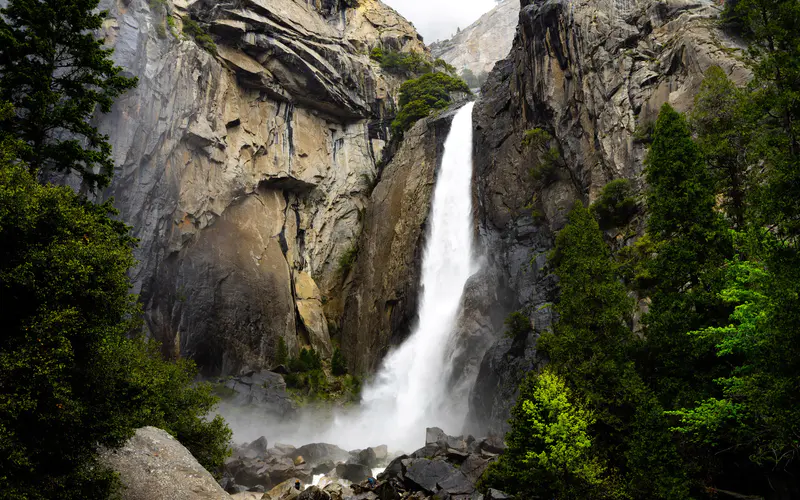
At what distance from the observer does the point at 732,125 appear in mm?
20078

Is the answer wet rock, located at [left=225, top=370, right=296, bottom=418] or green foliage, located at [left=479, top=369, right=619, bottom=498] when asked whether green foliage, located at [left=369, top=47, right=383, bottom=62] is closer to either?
wet rock, located at [left=225, top=370, right=296, bottom=418]

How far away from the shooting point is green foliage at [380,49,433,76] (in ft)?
198

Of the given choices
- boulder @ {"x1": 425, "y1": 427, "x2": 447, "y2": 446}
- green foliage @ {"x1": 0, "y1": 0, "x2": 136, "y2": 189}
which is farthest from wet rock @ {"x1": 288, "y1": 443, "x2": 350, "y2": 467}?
green foliage @ {"x1": 0, "y1": 0, "x2": 136, "y2": 189}

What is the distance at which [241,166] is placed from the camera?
45.4 m

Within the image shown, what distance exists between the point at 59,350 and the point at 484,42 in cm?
12390

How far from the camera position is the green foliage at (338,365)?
145 feet

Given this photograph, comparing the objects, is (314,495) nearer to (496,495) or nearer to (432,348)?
(496,495)

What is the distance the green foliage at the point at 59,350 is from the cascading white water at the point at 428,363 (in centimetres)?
2373

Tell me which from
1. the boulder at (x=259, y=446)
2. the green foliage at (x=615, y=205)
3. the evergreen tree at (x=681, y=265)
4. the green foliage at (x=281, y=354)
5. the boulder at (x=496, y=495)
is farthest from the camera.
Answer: the green foliage at (x=281, y=354)

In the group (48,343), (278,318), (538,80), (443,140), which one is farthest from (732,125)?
(278,318)

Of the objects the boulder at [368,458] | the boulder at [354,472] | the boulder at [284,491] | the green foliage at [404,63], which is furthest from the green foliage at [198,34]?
the boulder at [354,472]

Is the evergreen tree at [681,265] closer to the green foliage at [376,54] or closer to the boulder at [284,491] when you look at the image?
the boulder at [284,491]

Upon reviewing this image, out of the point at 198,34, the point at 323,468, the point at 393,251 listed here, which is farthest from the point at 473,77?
the point at 323,468

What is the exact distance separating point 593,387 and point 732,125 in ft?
38.8
